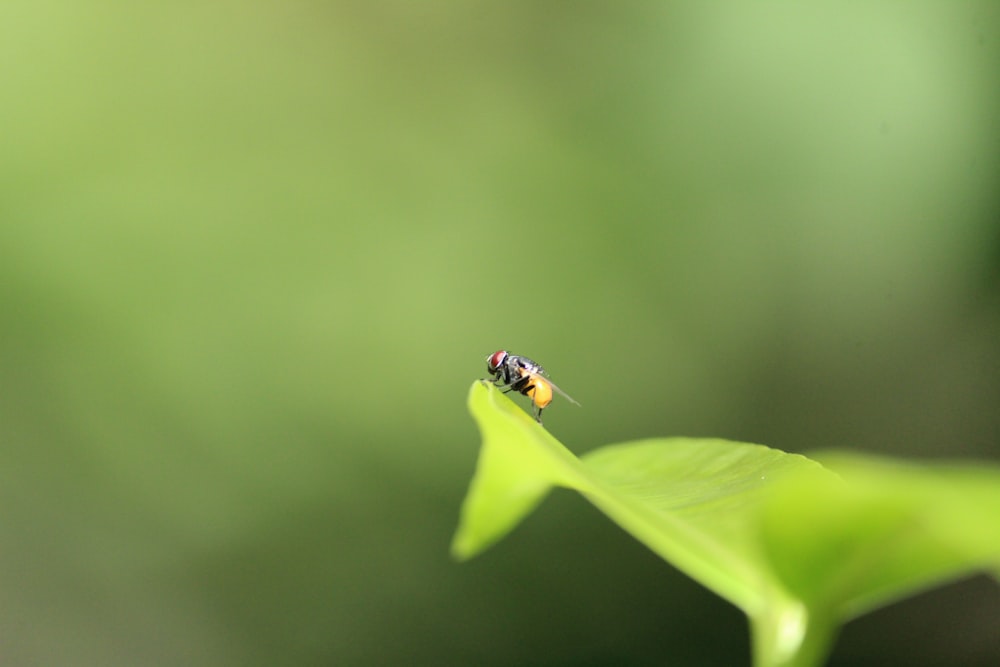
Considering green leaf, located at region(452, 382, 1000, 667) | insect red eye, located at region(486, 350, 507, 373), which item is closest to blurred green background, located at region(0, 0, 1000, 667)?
insect red eye, located at region(486, 350, 507, 373)

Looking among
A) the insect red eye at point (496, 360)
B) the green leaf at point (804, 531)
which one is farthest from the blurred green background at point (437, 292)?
the green leaf at point (804, 531)

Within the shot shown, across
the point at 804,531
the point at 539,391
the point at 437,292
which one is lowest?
the point at 804,531

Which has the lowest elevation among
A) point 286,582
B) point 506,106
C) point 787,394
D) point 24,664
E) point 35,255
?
point 24,664

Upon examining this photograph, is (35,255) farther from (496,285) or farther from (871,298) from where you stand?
(871,298)

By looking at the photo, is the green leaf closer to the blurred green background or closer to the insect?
the insect

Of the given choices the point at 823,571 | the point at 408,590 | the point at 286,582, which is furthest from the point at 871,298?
the point at 823,571

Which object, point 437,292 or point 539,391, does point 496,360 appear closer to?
point 539,391

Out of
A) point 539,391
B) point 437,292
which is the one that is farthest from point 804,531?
point 437,292
